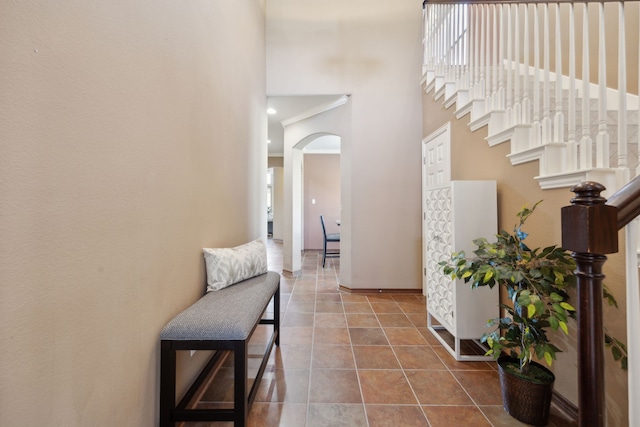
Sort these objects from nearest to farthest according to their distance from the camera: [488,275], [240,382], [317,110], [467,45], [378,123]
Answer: [240,382]
[488,275]
[467,45]
[378,123]
[317,110]

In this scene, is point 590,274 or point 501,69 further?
point 501,69

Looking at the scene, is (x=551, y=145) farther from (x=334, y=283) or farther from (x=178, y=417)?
(x=334, y=283)

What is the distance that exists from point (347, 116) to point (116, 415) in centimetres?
351

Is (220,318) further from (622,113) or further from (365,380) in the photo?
(622,113)

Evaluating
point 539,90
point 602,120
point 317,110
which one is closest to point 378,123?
point 317,110

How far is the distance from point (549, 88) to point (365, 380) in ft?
7.74

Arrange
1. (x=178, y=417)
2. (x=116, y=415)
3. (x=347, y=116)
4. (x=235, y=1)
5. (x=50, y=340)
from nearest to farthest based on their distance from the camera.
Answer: (x=50, y=340) < (x=116, y=415) < (x=178, y=417) < (x=235, y=1) < (x=347, y=116)

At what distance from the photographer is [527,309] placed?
1.28 m

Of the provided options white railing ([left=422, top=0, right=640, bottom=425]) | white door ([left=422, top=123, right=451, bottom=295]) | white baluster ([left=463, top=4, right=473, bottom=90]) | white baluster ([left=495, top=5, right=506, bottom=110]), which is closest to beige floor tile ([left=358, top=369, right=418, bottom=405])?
white railing ([left=422, top=0, right=640, bottom=425])

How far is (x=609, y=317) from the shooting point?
120 centimetres

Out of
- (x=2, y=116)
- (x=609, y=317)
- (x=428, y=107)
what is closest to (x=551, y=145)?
(x=609, y=317)

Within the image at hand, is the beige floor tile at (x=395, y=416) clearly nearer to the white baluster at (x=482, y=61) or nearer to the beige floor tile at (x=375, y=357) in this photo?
the beige floor tile at (x=375, y=357)

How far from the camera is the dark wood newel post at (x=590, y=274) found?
25.8 inches

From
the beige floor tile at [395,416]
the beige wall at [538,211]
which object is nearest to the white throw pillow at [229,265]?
the beige floor tile at [395,416]
